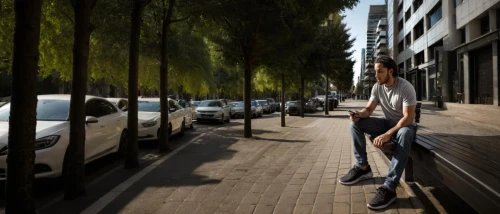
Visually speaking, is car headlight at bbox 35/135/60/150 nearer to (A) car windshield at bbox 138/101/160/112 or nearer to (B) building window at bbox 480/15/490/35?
(A) car windshield at bbox 138/101/160/112

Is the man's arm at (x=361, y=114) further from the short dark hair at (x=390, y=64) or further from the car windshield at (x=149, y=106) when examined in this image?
the car windshield at (x=149, y=106)

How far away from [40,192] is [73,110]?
149cm

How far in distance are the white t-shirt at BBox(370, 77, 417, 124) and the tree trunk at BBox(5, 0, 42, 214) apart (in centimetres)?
394

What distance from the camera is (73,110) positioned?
16.6 ft

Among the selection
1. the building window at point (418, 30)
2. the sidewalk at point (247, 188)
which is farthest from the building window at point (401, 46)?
the sidewalk at point (247, 188)

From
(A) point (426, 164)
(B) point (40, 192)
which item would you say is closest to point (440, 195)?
(A) point (426, 164)

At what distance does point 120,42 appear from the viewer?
476 inches

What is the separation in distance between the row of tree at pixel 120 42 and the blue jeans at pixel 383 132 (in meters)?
3.64

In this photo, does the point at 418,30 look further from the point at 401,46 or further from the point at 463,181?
the point at 463,181

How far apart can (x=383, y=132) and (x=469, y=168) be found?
5.77 ft

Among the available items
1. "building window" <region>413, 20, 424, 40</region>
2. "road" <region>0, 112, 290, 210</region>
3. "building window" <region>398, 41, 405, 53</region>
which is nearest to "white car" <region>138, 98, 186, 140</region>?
"road" <region>0, 112, 290, 210</region>

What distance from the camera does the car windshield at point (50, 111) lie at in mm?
6602

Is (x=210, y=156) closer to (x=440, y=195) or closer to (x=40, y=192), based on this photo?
(x=40, y=192)

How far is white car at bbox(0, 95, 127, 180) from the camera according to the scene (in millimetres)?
5430
